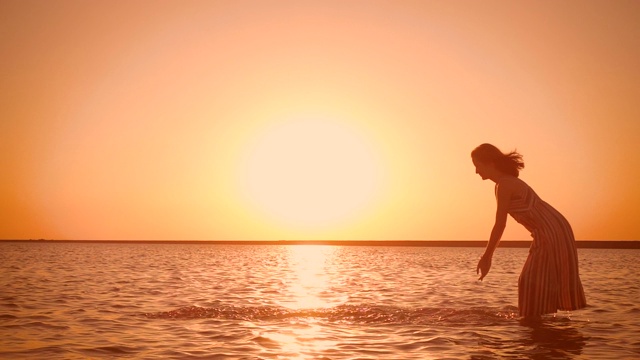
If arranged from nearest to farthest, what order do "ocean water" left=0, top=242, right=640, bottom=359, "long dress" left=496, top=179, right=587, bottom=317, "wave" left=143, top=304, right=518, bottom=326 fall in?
"ocean water" left=0, top=242, right=640, bottom=359 → "long dress" left=496, top=179, right=587, bottom=317 → "wave" left=143, top=304, right=518, bottom=326

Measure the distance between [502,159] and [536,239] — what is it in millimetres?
1327

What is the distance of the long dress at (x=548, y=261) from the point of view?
32.3ft

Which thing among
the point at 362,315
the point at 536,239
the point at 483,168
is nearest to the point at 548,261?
the point at 536,239

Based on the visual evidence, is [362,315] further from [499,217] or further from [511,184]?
[511,184]

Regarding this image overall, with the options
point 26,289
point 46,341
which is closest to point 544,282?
point 46,341

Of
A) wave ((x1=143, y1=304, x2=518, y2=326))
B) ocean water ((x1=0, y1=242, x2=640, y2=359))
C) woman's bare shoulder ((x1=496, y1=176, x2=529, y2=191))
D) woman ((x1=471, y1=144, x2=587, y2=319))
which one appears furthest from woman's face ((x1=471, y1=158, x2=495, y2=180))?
wave ((x1=143, y1=304, x2=518, y2=326))

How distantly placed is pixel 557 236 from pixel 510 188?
102 centimetres

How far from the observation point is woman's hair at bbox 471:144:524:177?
9758 mm

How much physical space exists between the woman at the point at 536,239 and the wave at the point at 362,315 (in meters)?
2.49

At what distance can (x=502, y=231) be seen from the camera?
9938 millimetres

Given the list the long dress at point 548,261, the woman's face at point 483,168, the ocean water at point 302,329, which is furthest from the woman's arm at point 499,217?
the ocean water at point 302,329

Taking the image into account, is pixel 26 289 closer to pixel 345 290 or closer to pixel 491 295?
pixel 345 290

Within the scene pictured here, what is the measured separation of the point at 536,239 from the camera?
1000 centimetres

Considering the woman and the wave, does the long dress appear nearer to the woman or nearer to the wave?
the woman
